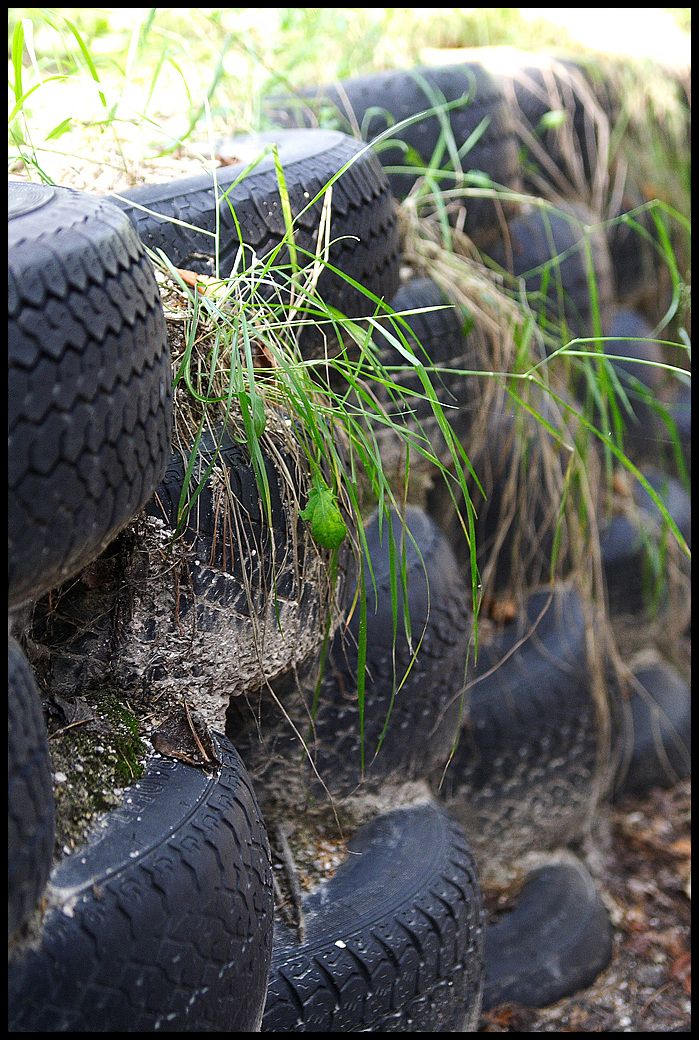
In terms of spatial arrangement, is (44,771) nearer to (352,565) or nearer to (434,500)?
(352,565)

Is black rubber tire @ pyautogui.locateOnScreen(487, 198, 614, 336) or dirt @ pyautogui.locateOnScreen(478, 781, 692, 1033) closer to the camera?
dirt @ pyautogui.locateOnScreen(478, 781, 692, 1033)

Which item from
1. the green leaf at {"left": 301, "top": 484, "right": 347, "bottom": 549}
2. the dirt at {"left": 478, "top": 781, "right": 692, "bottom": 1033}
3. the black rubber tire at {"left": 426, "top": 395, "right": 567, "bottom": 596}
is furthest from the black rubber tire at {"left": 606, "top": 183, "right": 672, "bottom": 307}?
the green leaf at {"left": 301, "top": 484, "right": 347, "bottom": 549}

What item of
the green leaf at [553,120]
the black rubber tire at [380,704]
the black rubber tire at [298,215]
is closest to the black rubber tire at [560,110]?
the green leaf at [553,120]

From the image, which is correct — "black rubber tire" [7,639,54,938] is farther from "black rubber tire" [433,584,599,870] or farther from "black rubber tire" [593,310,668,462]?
"black rubber tire" [593,310,668,462]

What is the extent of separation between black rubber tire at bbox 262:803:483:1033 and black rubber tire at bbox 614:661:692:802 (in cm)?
91

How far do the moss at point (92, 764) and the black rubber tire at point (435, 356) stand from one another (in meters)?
0.66

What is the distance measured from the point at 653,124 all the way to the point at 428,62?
57 centimetres

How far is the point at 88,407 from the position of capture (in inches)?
31.0

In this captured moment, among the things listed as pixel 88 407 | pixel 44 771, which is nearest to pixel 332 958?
pixel 44 771

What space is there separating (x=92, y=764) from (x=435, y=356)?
2.83 ft

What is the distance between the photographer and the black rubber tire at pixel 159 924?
0.79 meters

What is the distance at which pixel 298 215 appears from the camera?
Result: 122cm

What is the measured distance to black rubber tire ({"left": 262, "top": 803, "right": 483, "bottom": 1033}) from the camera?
3.77 feet

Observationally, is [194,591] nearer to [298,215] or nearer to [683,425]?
[298,215]
